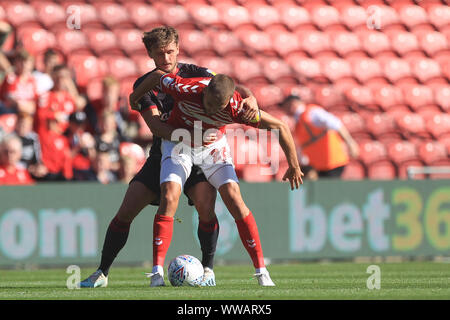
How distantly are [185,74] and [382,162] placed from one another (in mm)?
6481

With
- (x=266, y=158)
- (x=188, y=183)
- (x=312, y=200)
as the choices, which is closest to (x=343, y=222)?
(x=312, y=200)

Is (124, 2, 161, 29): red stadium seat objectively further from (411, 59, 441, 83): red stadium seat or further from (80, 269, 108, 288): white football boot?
(80, 269, 108, 288): white football boot

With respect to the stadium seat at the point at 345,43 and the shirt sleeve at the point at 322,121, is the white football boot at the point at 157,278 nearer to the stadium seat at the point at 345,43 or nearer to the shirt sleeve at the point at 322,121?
the shirt sleeve at the point at 322,121

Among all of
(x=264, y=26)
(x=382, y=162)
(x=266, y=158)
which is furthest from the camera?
(x=264, y=26)

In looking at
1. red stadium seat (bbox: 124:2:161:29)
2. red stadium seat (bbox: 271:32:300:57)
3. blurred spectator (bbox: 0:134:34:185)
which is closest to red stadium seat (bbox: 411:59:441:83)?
red stadium seat (bbox: 271:32:300:57)

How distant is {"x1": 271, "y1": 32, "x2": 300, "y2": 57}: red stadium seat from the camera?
46.9 ft

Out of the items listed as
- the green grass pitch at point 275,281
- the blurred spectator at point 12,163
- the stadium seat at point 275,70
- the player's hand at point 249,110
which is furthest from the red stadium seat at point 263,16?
→ the player's hand at point 249,110

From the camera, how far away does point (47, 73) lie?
450 inches

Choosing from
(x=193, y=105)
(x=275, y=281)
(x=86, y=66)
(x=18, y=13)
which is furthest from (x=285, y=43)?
(x=193, y=105)

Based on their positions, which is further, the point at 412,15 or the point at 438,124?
the point at 412,15

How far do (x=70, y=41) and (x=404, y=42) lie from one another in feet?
18.5

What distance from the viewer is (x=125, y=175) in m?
10.5

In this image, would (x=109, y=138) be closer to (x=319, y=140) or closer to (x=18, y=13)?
(x=319, y=140)
